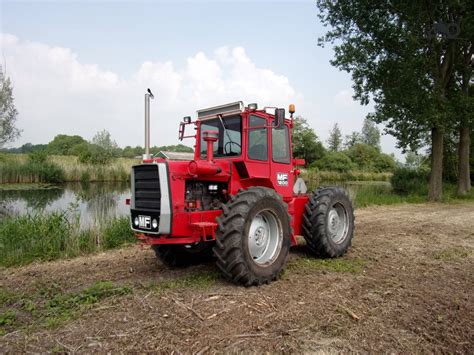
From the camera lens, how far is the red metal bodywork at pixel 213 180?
14.9 feet

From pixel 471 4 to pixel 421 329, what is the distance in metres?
15.5

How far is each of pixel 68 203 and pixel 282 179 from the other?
6497 mm

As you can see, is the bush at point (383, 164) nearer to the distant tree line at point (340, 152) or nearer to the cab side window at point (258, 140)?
the distant tree line at point (340, 152)

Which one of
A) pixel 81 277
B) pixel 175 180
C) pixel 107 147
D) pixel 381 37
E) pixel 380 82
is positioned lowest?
pixel 81 277

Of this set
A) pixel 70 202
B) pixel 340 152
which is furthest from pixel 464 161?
pixel 340 152

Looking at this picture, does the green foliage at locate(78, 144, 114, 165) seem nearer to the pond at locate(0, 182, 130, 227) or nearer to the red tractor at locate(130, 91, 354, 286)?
the pond at locate(0, 182, 130, 227)

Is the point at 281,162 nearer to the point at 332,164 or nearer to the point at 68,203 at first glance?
the point at 68,203

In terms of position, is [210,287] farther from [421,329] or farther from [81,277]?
[421,329]

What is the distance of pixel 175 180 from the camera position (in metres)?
4.61

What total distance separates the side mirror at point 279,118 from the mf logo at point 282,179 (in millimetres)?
1123

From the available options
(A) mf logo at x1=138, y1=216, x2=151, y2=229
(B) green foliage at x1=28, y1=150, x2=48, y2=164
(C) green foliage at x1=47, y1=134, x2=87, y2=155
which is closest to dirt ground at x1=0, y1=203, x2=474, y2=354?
(A) mf logo at x1=138, y1=216, x2=151, y2=229

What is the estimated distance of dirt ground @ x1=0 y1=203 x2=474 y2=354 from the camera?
309cm

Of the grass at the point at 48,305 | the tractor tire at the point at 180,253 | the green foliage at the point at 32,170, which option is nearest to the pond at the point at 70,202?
the green foliage at the point at 32,170

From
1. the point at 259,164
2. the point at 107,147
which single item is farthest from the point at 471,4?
the point at 107,147
